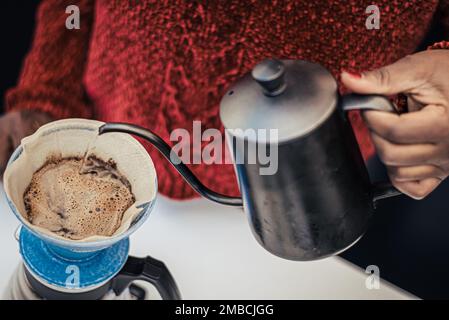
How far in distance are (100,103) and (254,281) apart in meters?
0.25

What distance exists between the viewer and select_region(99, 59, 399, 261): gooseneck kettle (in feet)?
1.35

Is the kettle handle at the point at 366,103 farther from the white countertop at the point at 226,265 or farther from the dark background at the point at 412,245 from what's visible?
the dark background at the point at 412,245

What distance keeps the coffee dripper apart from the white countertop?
0.13 metres

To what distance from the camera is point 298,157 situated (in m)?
0.42

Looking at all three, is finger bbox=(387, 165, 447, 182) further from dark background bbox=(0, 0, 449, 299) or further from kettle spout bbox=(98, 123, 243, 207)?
dark background bbox=(0, 0, 449, 299)

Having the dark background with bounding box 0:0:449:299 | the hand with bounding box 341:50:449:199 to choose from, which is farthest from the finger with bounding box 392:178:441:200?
the dark background with bounding box 0:0:449:299

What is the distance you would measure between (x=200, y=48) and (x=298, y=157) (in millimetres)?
230

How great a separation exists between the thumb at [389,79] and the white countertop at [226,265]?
0.90 ft

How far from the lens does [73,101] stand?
740 mm

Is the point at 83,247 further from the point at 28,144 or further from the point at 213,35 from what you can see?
the point at 213,35

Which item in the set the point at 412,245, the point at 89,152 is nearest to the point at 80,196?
the point at 89,152

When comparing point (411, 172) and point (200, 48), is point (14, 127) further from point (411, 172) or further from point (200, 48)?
point (411, 172)

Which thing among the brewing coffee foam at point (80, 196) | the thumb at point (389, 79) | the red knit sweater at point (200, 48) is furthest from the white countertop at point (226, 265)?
the thumb at point (389, 79)
